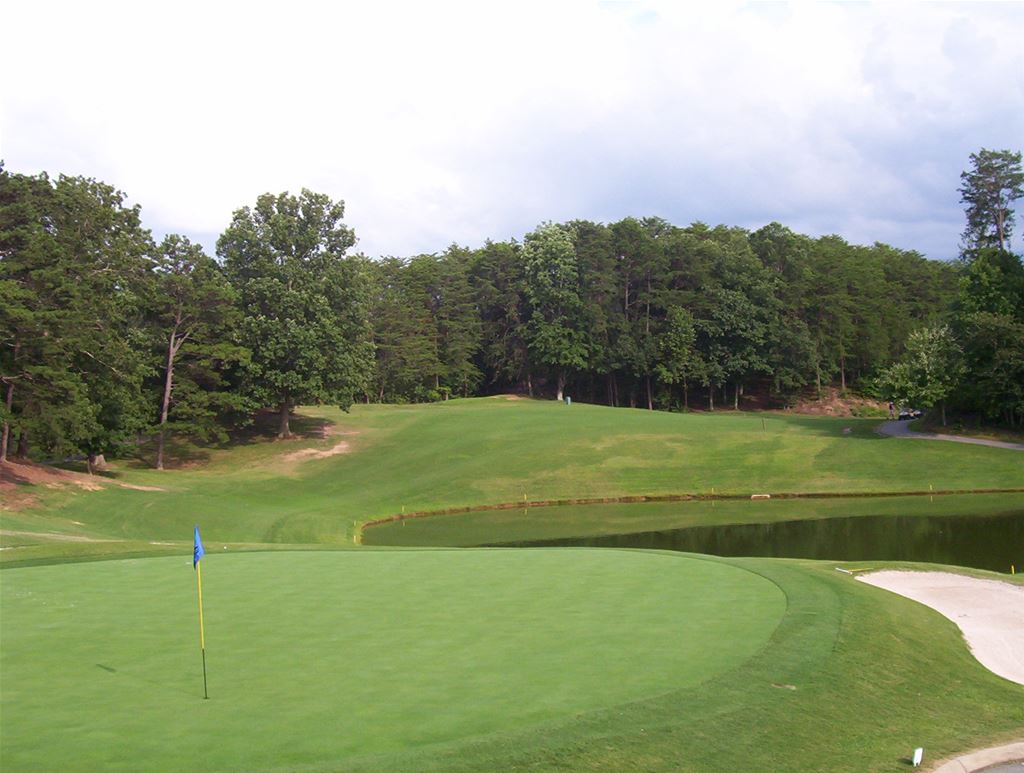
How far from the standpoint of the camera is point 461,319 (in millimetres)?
95562

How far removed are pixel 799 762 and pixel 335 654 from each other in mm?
5484

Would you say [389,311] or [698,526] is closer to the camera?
[698,526]

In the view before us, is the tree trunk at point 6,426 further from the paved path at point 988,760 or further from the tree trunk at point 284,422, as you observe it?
the paved path at point 988,760

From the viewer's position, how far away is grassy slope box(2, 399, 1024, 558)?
38.1 meters

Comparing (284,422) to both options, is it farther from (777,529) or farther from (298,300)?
(777,529)

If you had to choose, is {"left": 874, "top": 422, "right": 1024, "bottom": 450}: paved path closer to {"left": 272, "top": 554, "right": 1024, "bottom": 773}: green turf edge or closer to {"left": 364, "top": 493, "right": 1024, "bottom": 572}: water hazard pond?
{"left": 364, "top": 493, "right": 1024, "bottom": 572}: water hazard pond

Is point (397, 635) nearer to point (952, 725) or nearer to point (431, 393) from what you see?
point (952, 725)

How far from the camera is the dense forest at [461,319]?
1602 inches

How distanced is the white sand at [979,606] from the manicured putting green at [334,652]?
3.29 metres

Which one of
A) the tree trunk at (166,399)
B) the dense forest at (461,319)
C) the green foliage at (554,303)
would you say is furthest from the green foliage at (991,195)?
the tree trunk at (166,399)

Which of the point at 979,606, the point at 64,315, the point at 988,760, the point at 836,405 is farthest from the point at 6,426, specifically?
the point at 836,405

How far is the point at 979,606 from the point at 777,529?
1941 cm

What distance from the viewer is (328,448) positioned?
57.5 metres

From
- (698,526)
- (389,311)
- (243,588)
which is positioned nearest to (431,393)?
(389,311)
